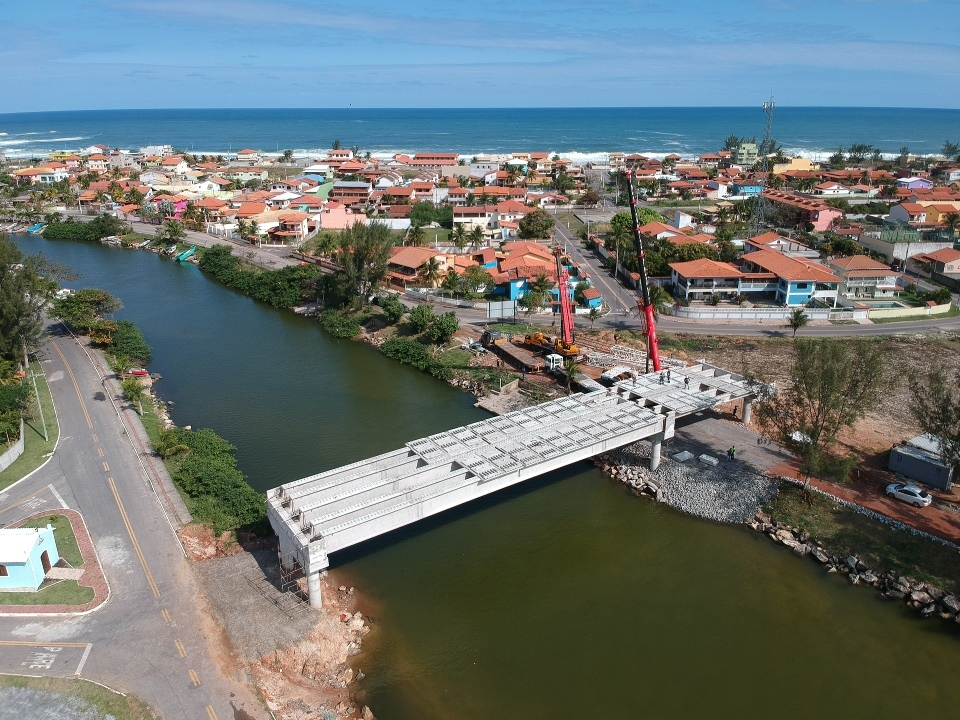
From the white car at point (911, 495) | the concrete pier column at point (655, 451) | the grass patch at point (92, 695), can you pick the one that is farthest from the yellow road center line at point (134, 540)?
the white car at point (911, 495)

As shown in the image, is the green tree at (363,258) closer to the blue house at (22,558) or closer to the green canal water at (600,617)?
the green canal water at (600,617)

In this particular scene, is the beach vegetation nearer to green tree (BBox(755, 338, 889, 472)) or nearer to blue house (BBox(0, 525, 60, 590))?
blue house (BBox(0, 525, 60, 590))

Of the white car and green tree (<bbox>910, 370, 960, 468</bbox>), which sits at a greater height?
green tree (<bbox>910, 370, 960, 468</bbox>)

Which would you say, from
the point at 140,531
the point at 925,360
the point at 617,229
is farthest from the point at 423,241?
the point at 140,531

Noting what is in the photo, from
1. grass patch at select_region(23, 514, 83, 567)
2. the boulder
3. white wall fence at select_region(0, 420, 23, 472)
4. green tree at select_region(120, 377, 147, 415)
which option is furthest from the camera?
green tree at select_region(120, 377, 147, 415)

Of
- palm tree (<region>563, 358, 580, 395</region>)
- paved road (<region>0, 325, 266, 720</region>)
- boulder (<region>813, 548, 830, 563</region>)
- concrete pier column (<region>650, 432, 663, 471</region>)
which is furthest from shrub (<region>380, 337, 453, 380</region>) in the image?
boulder (<region>813, 548, 830, 563</region>)

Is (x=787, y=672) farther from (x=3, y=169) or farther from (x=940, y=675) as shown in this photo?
(x=3, y=169)

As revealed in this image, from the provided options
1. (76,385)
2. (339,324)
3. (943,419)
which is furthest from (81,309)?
(943,419)
